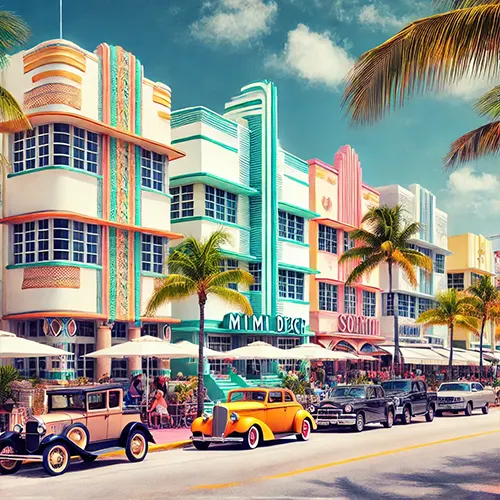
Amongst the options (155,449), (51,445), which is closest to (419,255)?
(155,449)

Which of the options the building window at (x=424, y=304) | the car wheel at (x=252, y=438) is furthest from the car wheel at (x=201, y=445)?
the building window at (x=424, y=304)

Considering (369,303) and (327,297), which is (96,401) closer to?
(327,297)

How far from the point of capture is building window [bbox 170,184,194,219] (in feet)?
132

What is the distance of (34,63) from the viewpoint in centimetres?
3288

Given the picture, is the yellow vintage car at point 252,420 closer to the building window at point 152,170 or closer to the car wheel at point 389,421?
the car wheel at point 389,421

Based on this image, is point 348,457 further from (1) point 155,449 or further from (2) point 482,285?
(2) point 482,285

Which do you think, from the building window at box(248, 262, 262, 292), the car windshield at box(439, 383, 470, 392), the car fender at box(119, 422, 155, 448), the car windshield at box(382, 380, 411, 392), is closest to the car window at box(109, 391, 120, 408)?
the car fender at box(119, 422, 155, 448)

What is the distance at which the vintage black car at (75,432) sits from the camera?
1666 cm

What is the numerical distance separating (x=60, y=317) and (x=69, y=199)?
457 centimetres

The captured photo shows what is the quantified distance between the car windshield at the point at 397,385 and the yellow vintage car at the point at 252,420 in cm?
798

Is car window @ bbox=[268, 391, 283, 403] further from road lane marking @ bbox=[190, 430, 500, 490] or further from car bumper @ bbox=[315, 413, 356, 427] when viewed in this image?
car bumper @ bbox=[315, 413, 356, 427]

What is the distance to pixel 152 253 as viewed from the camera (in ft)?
119

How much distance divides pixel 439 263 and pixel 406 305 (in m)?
7.06

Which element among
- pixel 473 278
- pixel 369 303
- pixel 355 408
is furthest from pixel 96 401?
pixel 473 278
